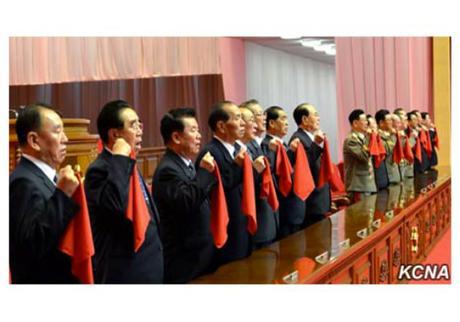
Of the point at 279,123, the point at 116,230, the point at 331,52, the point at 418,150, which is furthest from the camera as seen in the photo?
the point at 331,52

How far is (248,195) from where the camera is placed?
2.56 metres

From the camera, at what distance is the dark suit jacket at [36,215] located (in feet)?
5.92

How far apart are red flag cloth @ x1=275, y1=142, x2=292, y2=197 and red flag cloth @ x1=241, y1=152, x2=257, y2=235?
0.43 meters

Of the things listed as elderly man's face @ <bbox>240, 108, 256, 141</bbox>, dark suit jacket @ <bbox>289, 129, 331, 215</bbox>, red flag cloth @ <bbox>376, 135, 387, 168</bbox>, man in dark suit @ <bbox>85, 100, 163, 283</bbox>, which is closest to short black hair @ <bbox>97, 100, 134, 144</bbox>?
man in dark suit @ <bbox>85, 100, 163, 283</bbox>

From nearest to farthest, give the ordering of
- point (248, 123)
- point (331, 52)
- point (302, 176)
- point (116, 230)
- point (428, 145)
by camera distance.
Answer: point (116, 230) → point (248, 123) → point (302, 176) → point (428, 145) → point (331, 52)

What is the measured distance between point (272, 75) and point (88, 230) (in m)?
4.38

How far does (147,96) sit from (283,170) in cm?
354

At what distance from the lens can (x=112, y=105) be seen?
2.13 meters

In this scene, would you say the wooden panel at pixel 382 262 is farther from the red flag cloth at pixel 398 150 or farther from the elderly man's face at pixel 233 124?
the red flag cloth at pixel 398 150

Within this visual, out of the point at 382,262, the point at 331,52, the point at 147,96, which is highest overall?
the point at 331,52

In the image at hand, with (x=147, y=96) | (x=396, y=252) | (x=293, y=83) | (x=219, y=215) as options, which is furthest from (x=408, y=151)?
(x=147, y=96)

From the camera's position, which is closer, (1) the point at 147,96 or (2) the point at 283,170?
(2) the point at 283,170

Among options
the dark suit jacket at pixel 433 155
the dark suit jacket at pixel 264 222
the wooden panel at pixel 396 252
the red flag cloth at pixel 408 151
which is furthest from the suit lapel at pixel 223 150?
the red flag cloth at pixel 408 151

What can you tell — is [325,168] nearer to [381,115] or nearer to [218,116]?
[218,116]
